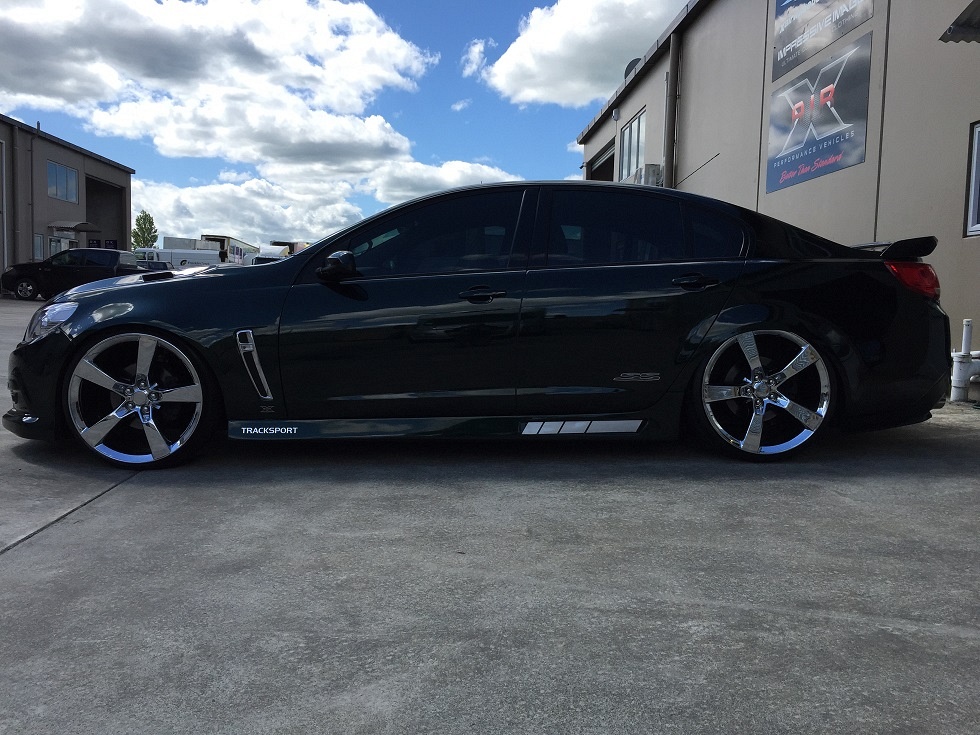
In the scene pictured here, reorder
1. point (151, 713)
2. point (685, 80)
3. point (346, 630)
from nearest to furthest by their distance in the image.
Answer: point (151, 713)
point (346, 630)
point (685, 80)

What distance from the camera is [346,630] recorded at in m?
2.33

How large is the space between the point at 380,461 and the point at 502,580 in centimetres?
186

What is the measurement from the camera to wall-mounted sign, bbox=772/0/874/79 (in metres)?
9.53

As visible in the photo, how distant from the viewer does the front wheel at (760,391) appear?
14.2 feet

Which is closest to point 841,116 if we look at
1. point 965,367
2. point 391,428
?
point 965,367

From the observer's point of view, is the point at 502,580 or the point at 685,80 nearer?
the point at 502,580

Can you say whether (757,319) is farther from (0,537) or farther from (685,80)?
(685,80)

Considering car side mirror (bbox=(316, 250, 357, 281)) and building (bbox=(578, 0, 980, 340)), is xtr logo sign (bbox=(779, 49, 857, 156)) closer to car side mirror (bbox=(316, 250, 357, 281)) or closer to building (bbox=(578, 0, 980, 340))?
building (bbox=(578, 0, 980, 340))

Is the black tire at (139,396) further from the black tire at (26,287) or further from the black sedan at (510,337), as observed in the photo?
the black tire at (26,287)

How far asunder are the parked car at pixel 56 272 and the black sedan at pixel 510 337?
2463cm

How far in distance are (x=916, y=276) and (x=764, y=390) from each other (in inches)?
41.0

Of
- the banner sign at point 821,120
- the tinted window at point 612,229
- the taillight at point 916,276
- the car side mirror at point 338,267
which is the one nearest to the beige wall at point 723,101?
the banner sign at point 821,120

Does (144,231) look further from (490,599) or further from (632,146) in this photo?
(490,599)

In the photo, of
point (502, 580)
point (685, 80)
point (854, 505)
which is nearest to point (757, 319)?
point (854, 505)
